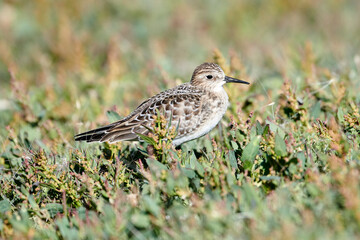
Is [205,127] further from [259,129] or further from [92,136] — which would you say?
[92,136]

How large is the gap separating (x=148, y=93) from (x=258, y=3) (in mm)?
6776

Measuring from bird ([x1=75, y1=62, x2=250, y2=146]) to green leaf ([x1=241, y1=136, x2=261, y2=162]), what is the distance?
1049mm

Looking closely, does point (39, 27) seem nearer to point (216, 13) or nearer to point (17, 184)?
point (216, 13)

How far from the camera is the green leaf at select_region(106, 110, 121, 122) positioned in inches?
240

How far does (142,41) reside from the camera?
1218 centimetres

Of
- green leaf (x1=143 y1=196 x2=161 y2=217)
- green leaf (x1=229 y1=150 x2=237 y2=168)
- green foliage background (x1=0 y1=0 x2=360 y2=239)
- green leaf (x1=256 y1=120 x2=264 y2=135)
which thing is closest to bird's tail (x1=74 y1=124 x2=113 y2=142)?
green foliage background (x1=0 y1=0 x2=360 y2=239)

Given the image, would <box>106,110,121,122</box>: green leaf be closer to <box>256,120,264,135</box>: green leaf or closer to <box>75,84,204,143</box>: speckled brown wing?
<box>75,84,204,143</box>: speckled brown wing

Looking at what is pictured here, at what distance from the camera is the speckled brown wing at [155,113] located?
5.57 m

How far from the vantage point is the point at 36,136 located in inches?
260

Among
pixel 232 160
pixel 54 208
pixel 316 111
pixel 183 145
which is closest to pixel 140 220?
pixel 54 208

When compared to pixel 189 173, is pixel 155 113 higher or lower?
higher

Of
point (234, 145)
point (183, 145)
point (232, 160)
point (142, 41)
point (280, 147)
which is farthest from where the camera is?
point (142, 41)

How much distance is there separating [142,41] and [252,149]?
26.5 feet

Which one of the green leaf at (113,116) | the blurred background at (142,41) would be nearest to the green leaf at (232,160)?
the green leaf at (113,116)
